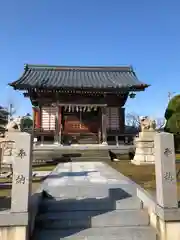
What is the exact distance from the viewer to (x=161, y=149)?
424 centimetres

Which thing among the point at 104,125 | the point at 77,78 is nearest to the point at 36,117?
the point at 77,78

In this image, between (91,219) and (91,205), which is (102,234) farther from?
(91,205)

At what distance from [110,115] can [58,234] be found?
19.0 metres

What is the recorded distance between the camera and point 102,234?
436 cm

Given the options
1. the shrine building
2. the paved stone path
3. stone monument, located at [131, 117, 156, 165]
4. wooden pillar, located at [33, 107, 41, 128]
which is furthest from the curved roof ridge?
the paved stone path

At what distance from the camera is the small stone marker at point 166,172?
414 cm

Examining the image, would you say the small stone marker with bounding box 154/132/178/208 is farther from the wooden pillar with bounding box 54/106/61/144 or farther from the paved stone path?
the wooden pillar with bounding box 54/106/61/144

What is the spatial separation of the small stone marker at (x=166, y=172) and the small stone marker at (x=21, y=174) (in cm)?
233

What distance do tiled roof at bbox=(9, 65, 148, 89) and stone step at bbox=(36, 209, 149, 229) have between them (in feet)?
55.8

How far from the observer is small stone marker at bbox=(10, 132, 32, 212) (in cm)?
386

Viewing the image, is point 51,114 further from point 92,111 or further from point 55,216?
point 55,216

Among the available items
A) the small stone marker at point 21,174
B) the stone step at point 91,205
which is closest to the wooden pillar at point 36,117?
the stone step at point 91,205

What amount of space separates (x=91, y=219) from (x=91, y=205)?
582mm

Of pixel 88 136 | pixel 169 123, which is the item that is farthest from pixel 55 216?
pixel 169 123
